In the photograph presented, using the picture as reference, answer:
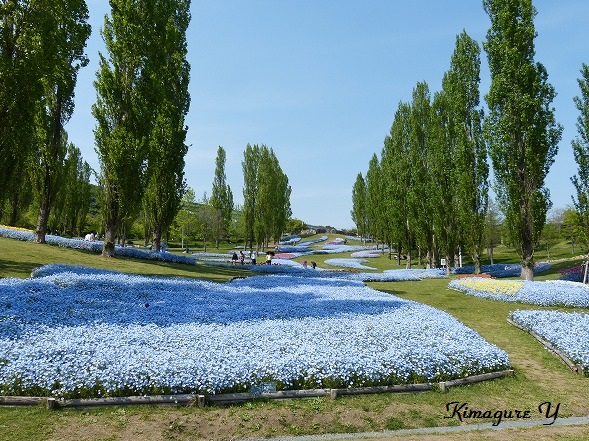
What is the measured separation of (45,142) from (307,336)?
2715 centimetres

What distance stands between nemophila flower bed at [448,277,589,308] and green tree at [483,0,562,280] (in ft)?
18.0

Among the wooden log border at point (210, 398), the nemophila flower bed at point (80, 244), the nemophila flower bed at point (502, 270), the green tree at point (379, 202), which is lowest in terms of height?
the wooden log border at point (210, 398)

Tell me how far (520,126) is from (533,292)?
522 inches

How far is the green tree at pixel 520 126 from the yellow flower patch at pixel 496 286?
5.31m

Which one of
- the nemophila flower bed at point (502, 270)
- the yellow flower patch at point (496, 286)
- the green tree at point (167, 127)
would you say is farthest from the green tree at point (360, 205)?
the yellow flower patch at point (496, 286)

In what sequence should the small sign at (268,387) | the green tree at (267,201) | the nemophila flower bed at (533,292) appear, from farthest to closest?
the green tree at (267,201), the nemophila flower bed at (533,292), the small sign at (268,387)

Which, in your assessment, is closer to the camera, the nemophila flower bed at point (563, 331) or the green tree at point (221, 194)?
the nemophila flower bed at point (563, 331)

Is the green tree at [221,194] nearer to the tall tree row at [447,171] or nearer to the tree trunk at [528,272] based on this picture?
the tall tree row at [447,171]

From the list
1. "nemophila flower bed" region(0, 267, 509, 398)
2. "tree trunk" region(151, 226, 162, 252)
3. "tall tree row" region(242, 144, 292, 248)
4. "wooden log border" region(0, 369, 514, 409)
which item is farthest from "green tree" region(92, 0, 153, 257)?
"tall tree row" region(242, 144, 292, 248)

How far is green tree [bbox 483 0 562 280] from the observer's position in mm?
28312

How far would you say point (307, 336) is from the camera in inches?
493

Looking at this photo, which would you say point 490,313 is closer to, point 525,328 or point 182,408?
point 525,328

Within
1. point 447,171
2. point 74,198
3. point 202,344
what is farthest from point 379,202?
point 202,344

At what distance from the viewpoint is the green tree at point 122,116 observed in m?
28.7
